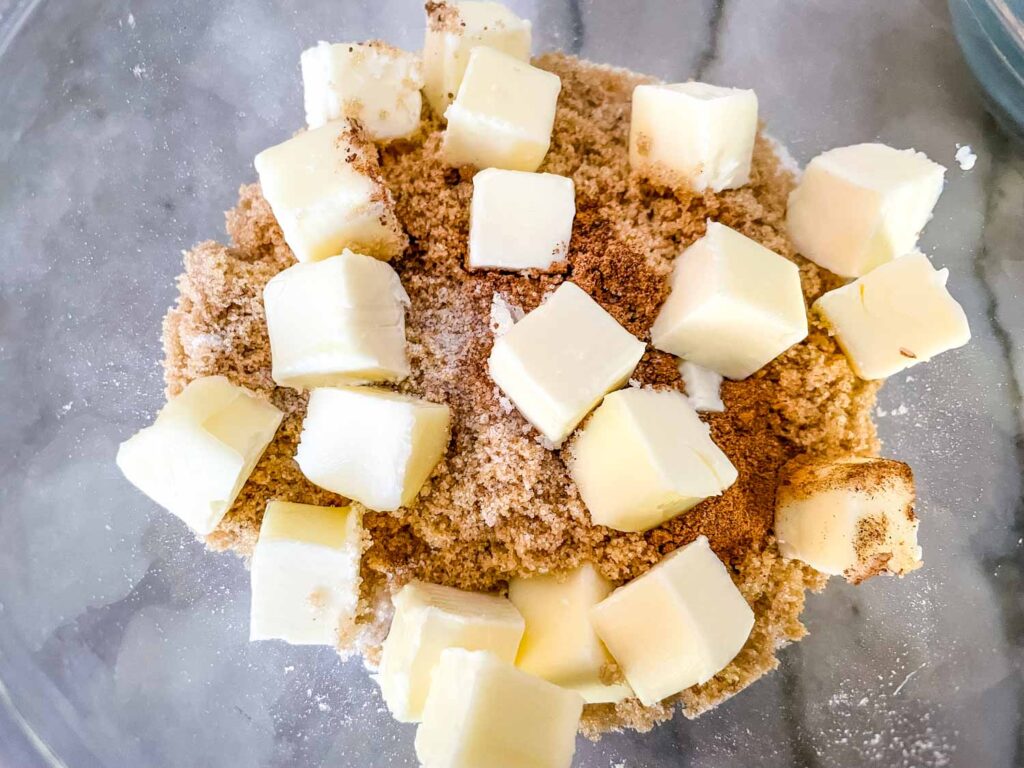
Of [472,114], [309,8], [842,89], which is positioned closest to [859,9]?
[842,89]

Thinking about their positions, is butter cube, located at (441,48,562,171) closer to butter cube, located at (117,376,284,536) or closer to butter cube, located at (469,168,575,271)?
butter cube, located at (469,168,575,271)

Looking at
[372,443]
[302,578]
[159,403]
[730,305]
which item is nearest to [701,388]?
[730,305]

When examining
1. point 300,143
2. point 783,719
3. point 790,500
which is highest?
point 300,143

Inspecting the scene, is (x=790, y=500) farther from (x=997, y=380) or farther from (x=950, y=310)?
(x=997, y=380)

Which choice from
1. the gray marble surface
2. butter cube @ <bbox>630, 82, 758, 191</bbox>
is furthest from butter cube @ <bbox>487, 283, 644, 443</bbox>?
the gray marble surface

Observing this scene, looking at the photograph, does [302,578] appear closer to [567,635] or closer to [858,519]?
[567,635]
